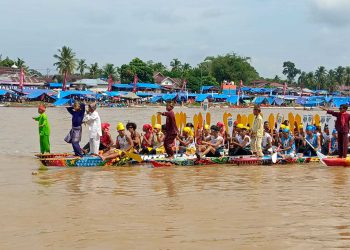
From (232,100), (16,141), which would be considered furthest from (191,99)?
(16,141)

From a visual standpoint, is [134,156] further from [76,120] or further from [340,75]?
[340,75]

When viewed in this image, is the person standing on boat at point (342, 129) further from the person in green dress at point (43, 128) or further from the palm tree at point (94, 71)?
the palm tree at point (94, 71)

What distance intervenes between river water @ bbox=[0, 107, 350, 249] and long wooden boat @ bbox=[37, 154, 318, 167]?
0.32 m

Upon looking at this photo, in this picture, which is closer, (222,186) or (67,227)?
(67,227)

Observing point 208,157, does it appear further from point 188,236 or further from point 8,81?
point 8,81

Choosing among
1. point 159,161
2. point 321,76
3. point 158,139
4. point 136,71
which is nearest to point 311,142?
point 158,139

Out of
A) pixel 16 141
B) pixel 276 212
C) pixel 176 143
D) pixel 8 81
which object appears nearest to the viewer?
pixel 276 212

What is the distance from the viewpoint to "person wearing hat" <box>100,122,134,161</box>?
13.4m

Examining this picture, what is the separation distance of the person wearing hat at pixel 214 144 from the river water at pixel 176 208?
55 cm

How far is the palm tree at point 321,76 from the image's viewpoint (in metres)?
147

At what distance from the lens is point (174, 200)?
360 inches

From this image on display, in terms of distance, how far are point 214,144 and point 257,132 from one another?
43.8 inches

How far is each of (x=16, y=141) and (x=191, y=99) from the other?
68.9 m

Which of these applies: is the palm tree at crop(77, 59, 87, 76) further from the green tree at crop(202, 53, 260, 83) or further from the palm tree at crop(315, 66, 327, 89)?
the palm tree at crop(315, 66, 327, 89)
